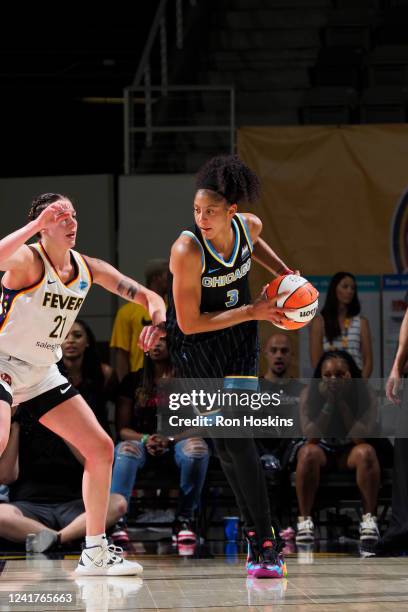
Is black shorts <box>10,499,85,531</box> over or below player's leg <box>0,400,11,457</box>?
below

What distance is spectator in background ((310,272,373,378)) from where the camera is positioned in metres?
7.95

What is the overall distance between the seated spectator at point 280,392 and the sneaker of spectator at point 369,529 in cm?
68

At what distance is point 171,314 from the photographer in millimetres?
5711

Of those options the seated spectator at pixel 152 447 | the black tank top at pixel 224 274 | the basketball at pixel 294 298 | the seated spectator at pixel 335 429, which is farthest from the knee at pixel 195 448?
the basketball at pixel 294 298

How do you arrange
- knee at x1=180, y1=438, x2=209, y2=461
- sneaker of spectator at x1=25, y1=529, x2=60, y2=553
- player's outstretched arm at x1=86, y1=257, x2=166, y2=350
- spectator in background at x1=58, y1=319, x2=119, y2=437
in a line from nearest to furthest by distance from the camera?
player's outstretched arm at x1=86, y1=257, x2=166, y2=350, sneaker of spectator at x1=25, y1=529, x2=60, y2=553, knee at x1=180, y1=438, x2=209, y2=461, spectator in background at x1=58, y1=319, x2=119, y2=437

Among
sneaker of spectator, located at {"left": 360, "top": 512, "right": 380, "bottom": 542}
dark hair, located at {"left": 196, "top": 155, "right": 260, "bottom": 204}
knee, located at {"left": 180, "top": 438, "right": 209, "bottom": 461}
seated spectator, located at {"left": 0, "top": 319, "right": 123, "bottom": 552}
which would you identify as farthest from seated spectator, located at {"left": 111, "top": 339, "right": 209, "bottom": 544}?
dark hair, located at {"left": 196, "top": 155, "right": 260, "bottom": 204}

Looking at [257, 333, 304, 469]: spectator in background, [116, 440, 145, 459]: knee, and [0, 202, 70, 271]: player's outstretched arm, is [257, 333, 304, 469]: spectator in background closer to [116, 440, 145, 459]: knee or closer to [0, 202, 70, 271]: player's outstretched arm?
[116, 440, 145, 459]: knee

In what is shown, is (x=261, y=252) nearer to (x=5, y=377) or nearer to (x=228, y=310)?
(x=228, y=310)

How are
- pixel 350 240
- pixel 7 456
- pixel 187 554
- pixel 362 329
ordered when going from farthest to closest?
pixel 350 240, pixel 362 329, pixel 7 456, pixel 187 554

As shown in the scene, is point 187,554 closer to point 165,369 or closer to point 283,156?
point 165,369

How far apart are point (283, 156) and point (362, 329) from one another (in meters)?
1.93

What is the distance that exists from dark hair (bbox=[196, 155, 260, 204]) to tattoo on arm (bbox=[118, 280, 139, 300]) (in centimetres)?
59

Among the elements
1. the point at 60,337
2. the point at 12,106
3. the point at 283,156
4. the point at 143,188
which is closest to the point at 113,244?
the point at 143,188

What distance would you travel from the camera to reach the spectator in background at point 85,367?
23.5ft
